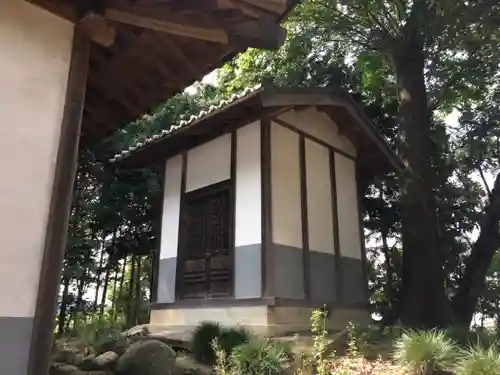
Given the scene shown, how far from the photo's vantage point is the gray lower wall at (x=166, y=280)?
8.22m

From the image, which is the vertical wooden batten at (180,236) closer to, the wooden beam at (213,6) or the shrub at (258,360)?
the shrub at (258,360)

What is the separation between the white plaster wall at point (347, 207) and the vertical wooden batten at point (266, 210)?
2015mm

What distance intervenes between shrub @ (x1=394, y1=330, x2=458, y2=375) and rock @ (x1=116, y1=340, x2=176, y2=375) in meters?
2.18

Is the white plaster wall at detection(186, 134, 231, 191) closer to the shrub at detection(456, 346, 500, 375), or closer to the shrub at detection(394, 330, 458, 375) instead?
the shrub at detection(394, 330, 458, 375)

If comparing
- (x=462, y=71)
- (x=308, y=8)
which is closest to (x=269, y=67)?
(x=308, y=8)

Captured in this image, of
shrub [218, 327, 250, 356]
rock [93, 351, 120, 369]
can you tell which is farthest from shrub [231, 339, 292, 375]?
rock [93, 351, 120, 369]

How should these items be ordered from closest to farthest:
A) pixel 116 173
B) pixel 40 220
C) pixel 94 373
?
pixel 40 220 → pixel 94 373 → pixel 116 173

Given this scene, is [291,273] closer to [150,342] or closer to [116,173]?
[150,342]

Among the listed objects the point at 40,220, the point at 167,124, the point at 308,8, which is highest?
the point at 308,8

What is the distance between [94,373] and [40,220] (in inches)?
76.7

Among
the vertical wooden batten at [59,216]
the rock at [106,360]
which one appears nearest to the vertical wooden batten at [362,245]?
the rock at [106,360]

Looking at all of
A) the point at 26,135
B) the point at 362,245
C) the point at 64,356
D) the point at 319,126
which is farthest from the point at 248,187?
the point at 26,135

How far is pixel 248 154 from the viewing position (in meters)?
7.59

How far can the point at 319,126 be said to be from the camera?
8734 mm
